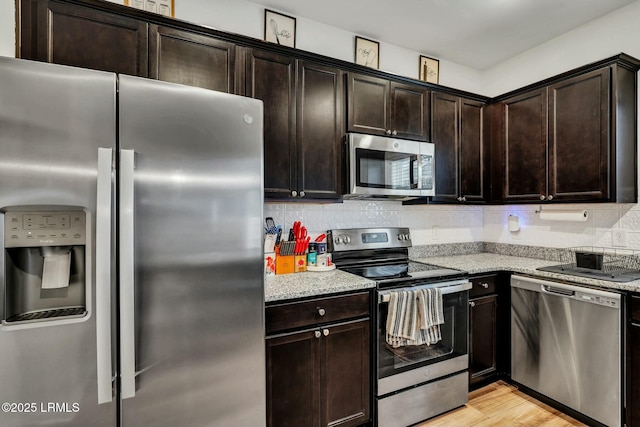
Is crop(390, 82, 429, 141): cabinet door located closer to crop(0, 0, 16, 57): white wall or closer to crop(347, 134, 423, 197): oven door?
crop(347, 134, 423, 197): oven door

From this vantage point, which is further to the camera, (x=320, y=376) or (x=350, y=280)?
(x=350, y=280)

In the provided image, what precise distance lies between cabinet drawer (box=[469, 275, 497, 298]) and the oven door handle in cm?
14

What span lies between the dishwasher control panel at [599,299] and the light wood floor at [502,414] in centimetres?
81

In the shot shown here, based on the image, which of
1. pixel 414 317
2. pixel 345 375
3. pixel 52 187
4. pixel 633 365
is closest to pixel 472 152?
pixel 414 317

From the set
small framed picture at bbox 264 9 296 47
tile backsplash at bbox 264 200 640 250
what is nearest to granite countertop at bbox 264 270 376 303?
tile backsplash at bbox 264 200 640 250

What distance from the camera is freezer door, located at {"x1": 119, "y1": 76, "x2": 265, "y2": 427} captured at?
112cm

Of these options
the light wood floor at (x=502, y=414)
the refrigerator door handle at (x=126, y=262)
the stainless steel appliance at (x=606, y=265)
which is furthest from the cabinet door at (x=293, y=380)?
the stainless steel appliance at (x=606, y=265)

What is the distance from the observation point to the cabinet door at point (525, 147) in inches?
97.8

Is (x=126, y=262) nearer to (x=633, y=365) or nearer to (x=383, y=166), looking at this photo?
(x=383, y=166)

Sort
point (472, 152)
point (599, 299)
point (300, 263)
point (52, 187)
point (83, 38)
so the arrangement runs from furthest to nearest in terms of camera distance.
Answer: point (472, 152) < point (300, 263) < point (599, 299) < point (83, 38) < point (52, 187)

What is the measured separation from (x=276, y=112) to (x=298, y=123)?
16 centimetres

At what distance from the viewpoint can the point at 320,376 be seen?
1.71 metres

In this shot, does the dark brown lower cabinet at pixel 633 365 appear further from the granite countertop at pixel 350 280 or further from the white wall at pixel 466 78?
the white wall at pixel 466 78

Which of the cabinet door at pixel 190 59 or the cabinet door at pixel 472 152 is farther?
the cabinet door at pixel 472 152
